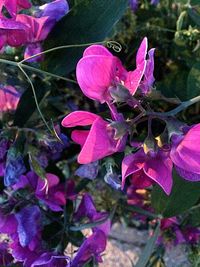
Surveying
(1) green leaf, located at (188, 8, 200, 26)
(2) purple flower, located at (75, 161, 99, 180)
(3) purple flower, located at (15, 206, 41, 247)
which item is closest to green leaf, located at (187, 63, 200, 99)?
(1) green leaf, located at (188, 8, 200, 26)

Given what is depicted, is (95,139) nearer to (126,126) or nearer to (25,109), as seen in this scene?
(126,126)

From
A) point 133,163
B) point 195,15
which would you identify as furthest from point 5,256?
point 195,15

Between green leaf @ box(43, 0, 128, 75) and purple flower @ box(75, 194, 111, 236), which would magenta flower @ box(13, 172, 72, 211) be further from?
green leaf @ box(43, 0, 128, 75)

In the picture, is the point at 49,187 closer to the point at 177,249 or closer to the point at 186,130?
the point at 186,130

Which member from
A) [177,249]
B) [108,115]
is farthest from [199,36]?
[177,249]

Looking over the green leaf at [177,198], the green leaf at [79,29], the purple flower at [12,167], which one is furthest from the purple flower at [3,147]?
the green leaf at [177,198]

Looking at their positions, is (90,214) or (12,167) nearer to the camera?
(12,167)

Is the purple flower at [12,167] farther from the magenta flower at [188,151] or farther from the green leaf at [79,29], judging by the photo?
the magenta flower at [188,151]
